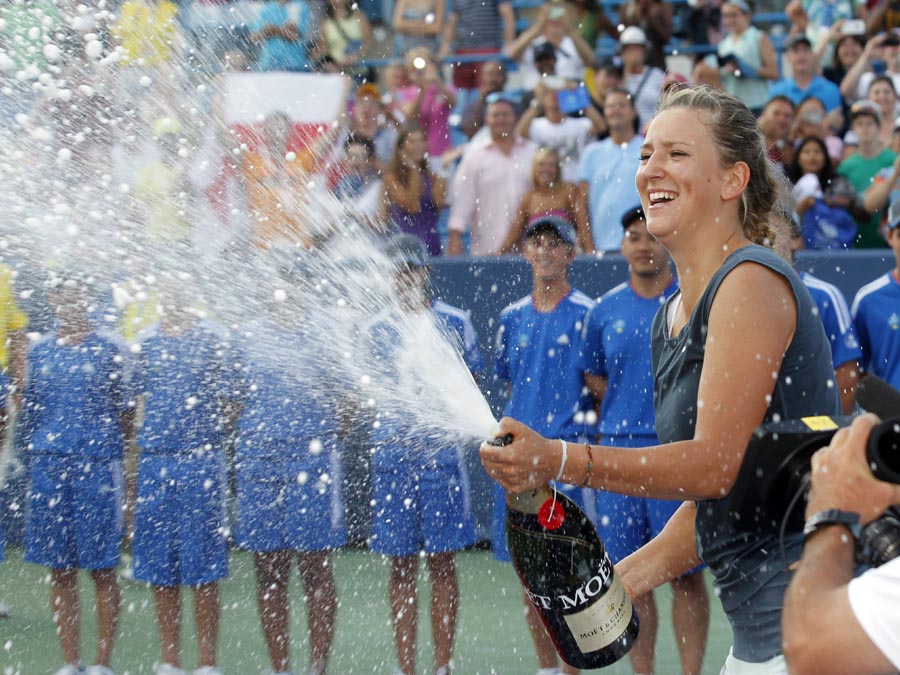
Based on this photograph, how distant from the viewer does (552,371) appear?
630 cm

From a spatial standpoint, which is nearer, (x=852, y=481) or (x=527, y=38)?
(x=852, y=481)

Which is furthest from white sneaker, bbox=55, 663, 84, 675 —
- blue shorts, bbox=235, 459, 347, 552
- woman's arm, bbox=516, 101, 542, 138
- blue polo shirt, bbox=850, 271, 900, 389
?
woman's arm, bbox=516, 101, 542, 138

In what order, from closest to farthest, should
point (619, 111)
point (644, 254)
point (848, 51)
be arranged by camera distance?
point (644, 254), point (619, 111), point (848, 51)

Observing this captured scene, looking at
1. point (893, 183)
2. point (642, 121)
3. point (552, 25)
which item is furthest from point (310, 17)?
point (893, 183)

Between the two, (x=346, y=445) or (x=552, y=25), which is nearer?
(x=346, y=445)

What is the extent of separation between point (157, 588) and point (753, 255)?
3.97 m

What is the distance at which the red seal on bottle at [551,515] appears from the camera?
304 cm

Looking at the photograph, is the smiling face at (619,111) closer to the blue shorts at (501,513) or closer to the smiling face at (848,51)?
the smiling face at (848,51)

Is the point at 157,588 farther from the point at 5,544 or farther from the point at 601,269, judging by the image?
the point at 601,269

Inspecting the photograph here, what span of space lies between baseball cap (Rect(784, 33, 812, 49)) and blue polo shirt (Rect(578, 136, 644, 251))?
6.75ft

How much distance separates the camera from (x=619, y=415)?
604 cm

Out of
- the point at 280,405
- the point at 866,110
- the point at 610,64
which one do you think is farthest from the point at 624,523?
the point at 610,64

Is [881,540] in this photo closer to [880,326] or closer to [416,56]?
[880,326]

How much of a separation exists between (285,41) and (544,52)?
204 centimetres
